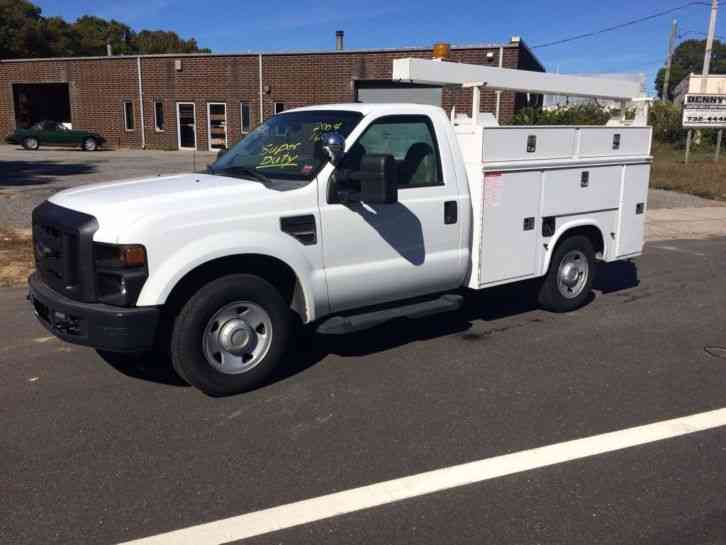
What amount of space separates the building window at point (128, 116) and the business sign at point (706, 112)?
26.3 meters

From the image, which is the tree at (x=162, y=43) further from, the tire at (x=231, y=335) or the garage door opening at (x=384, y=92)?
the tire at (x=231, y=335)

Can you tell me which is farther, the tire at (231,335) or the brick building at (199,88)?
the brick building at (199,88)

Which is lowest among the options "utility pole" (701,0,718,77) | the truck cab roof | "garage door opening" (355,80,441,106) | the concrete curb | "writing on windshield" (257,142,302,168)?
the concrete curb

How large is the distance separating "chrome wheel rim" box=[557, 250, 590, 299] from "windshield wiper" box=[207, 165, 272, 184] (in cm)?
322

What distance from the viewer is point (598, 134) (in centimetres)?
663

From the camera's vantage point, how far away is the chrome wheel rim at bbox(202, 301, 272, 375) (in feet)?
15.2

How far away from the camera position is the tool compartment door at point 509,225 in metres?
5.85

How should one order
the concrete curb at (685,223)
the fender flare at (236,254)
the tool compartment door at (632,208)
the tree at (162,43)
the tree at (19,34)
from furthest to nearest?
1. the tree at (162,43)
2. the tree at (19,34)
3. the concrete curb at (685,223)
4. the tool compartment door at (632,208)
5. the fender flare at (236,254)

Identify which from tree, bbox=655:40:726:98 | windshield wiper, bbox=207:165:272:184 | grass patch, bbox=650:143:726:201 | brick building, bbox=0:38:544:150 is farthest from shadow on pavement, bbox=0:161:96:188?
tree, bbox=655:40:726:98

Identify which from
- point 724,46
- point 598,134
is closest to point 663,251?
point 598,134

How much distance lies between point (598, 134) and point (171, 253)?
4.36 meters

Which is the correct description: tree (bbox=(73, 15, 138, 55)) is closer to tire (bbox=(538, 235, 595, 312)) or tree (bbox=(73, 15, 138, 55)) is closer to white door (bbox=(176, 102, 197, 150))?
white door (bbox=(176, 102, 197, 150))

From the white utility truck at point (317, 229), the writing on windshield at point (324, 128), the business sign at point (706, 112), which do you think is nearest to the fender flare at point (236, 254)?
the white utility truck at point (317, 229)

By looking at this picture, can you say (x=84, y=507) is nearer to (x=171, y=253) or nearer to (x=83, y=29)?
(x=171, y=253)
